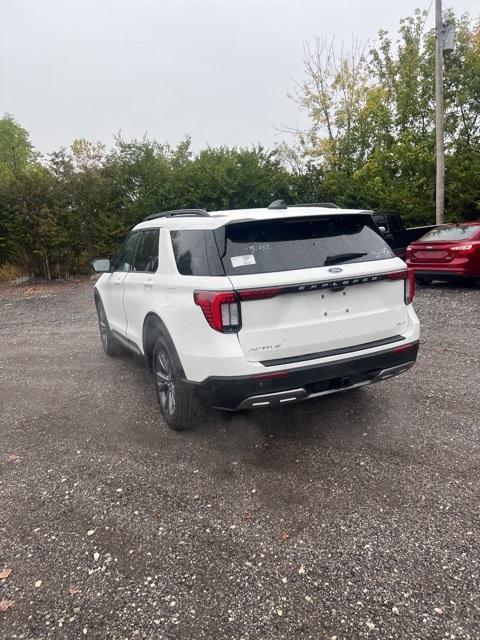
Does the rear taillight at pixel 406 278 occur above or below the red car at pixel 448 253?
above

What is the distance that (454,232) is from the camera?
9.27 m

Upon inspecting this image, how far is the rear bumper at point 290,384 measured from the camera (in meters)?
3.02

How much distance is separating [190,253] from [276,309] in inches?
33.6

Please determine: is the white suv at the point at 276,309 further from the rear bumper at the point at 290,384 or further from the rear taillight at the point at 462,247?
the rear taillight at the point at 462,247

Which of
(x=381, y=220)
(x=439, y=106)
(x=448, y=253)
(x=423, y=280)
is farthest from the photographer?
(x=439, y=106)

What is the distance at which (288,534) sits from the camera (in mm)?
2580

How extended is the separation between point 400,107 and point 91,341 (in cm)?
1688

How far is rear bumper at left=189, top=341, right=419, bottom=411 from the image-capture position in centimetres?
302

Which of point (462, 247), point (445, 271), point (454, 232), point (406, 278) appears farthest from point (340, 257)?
point (454, 232)

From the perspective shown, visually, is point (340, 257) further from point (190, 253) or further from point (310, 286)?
point (190, 253)

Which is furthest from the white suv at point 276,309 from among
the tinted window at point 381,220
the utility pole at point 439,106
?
the utility pole at point 439,106

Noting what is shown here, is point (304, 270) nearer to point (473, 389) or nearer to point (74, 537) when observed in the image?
point (74, 537)

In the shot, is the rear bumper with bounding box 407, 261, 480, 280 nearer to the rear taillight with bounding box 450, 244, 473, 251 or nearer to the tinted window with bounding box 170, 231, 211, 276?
the rear taillight with bounding box 450, 244, 473, 251

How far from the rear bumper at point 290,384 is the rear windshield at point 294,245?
71 cm
